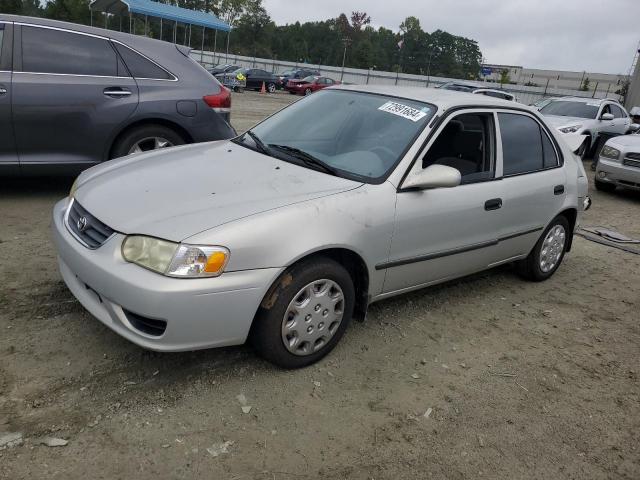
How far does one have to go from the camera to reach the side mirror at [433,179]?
11.0 ft

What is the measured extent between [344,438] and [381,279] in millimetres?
1081

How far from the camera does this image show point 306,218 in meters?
2.90

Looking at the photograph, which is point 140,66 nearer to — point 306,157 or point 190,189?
point 306,157

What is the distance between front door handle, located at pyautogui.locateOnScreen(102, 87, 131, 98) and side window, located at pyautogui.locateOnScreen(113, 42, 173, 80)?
0.23 metres

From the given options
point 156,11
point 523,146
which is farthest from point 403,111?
point 156,11

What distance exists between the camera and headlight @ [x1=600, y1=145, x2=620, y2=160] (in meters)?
9.32

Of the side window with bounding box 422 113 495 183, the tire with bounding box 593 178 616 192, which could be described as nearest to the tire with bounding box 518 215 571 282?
the side window with bounding box 422 113 495 183

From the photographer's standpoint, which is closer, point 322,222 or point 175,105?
point 322,222

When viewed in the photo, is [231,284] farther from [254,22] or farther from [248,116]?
[254,22]

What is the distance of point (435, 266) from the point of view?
3748 millimetres

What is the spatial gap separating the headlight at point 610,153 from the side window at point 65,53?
26.7ft

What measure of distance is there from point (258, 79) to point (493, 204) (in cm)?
3232

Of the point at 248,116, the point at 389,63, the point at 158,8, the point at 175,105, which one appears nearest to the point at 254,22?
the point at 389,63

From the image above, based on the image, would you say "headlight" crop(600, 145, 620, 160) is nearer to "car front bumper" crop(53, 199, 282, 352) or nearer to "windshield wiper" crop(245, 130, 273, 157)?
"windshield wiper" crop(245, 130, 273, 157)
